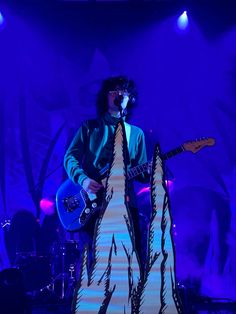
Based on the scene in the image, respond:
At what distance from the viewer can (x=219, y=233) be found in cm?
669

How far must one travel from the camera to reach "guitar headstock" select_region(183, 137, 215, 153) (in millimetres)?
3758

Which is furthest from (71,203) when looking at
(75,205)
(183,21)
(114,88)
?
(183,21)

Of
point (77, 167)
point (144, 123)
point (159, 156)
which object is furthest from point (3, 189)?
point (159, 156)

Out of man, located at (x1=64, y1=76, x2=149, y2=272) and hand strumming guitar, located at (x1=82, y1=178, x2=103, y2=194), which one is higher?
man, located at (x1=64, y1=76, x2=149, y2=272)

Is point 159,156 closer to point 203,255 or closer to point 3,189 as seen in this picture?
point 203,255

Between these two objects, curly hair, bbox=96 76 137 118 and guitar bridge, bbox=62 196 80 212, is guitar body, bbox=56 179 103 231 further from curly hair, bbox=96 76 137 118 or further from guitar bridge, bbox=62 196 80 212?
curly hair, bbox=96 76 137 118

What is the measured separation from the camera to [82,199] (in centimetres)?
411

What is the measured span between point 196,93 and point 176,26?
3.69 feet

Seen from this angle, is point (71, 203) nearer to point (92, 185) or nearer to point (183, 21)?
point (92, 185)

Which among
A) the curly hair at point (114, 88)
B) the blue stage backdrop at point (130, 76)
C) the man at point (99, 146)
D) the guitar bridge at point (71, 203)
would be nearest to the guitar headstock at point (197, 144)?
the man at point (99, 146)

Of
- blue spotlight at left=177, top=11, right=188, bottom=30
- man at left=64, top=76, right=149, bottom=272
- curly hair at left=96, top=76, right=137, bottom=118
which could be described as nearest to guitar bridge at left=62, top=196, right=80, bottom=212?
man at left=64, top=76, right=149, bottom=272

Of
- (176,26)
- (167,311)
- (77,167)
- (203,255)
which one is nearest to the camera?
(167,311)

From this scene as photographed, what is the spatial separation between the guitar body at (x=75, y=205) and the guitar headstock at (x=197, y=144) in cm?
82

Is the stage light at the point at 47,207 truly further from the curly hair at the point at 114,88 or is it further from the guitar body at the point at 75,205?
the curly hair at the point at 114,88
